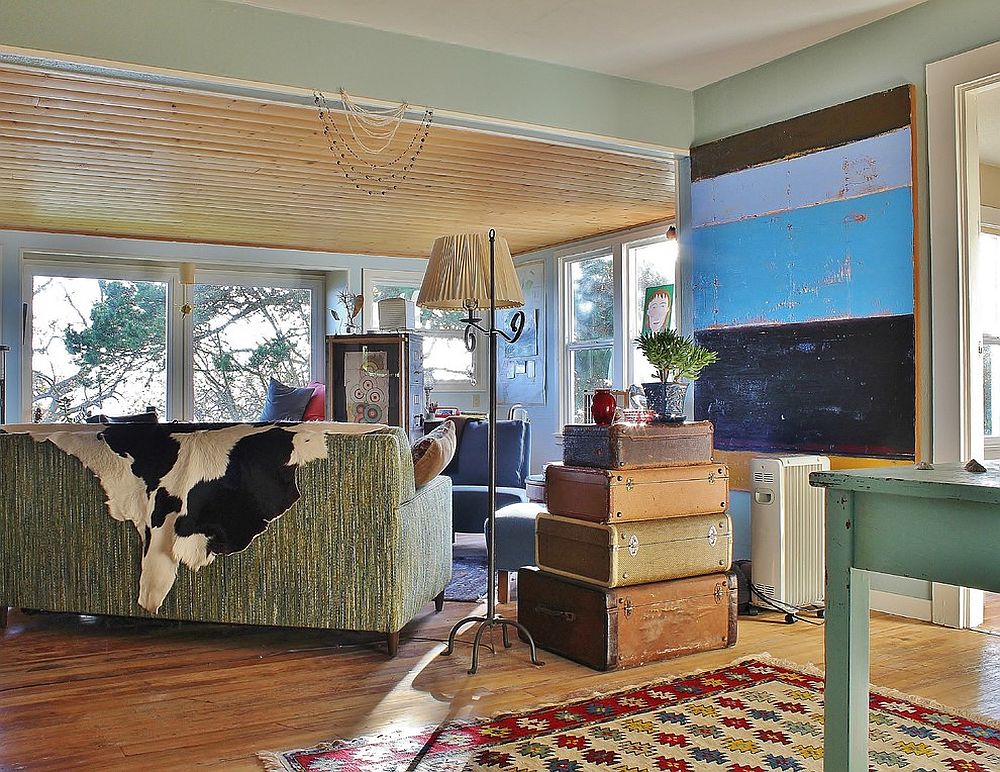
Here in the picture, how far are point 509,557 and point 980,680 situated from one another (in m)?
2.03

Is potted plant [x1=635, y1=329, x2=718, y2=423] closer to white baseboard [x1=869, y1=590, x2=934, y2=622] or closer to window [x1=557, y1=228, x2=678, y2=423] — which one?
white baseboard [x1=869, y1=590, x2=934, y2=622]

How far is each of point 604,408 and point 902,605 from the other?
5.69 ft

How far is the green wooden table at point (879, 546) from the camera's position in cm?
149

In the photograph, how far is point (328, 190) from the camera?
614 cm

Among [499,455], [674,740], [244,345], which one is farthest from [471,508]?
[244,345]

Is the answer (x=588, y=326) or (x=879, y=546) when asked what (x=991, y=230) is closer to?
(x=588, y=326)

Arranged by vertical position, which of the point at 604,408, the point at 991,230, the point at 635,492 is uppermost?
the point at 991,230

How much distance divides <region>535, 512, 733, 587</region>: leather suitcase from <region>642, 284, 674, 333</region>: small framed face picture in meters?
3.66

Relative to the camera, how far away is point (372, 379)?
24.9 feet

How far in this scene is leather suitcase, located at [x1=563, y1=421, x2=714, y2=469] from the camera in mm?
3305

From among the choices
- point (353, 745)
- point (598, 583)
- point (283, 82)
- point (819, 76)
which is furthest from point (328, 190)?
point (353, 745)

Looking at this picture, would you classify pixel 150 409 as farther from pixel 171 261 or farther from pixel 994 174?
pixel 994 174

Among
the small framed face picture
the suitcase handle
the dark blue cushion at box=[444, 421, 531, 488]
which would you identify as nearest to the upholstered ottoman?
the suitcase handle

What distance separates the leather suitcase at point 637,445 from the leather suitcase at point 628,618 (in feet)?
1.46
